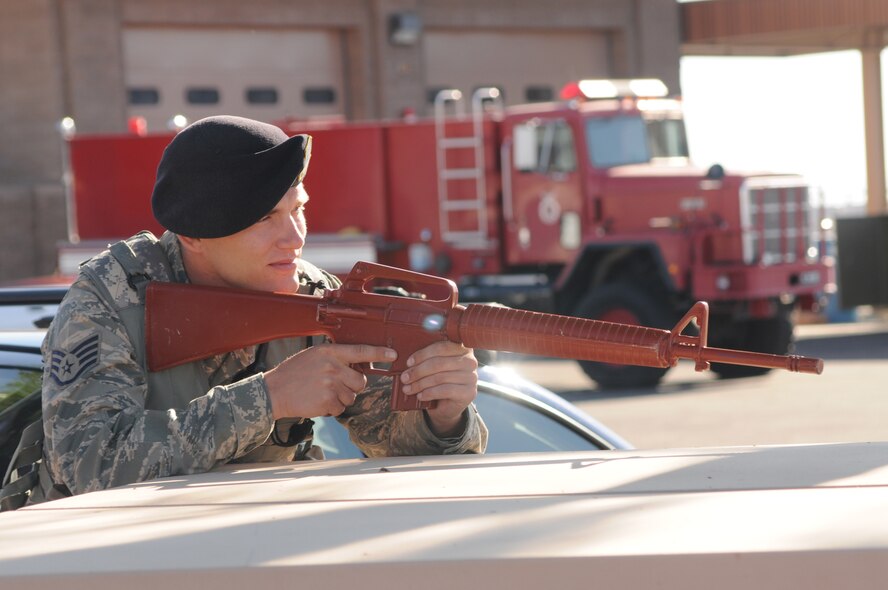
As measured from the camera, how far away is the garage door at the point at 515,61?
70.6 feet

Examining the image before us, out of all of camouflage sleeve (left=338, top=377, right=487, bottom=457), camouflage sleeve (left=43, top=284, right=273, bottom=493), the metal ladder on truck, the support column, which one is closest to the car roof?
camouflage sleeve (left=43, top=284, right=273, bottom=493)

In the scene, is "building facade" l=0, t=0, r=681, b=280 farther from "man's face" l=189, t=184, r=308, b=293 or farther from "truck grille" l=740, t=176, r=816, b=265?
"man's face" l=189, t=184, r=308, b=293

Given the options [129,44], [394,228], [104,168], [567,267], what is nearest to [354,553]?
[567,267]

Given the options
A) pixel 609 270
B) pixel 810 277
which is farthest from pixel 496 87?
pixel 810 277

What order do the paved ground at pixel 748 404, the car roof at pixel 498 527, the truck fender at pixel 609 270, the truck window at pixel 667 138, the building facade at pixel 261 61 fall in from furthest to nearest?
the building facade at pixel 261 61
the truck window at pixel 667 138
the truck fender at pixel 609 270
the paved ground at pixel 748 404
the car roof at pixel 498 527

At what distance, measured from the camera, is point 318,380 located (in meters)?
2.48

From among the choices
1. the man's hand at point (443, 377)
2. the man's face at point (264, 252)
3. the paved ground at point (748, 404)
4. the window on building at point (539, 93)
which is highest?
the window on building at point (539, 93)

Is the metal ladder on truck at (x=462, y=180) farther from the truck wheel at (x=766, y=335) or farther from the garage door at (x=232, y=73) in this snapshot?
the garage door at (x=232, y=73)

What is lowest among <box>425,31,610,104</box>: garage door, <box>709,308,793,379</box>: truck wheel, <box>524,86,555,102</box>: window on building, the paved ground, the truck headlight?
the paved ground

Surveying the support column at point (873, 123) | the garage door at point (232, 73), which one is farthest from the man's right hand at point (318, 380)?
the support column at point (873, 123)

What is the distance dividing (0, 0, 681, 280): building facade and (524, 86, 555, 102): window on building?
0.03 m

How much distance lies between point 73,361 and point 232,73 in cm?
1810

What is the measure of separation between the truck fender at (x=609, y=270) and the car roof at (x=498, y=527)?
1044 cm

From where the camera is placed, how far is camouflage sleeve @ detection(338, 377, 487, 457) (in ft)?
8.75
